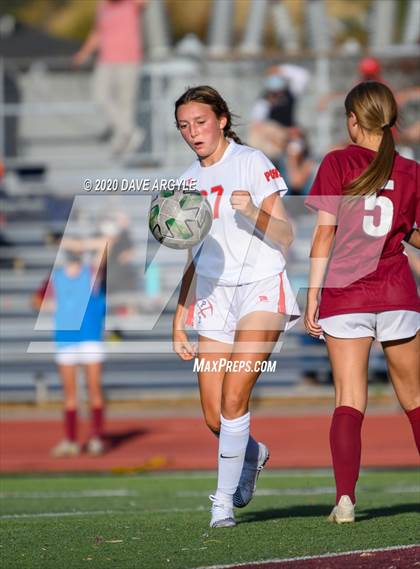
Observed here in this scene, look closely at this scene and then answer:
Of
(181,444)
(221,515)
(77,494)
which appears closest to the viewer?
(221,515)

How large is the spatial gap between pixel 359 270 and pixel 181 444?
7.62 meters

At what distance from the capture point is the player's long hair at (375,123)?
20.2 feet

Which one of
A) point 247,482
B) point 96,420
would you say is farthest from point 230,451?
point 96,420

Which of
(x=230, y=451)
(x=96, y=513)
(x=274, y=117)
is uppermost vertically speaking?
(x=230, y=451)

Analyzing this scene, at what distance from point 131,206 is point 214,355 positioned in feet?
A: 38.0

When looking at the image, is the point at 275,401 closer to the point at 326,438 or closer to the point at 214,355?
the point at 326,438

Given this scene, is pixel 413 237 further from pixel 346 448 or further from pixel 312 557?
pixel 312 557

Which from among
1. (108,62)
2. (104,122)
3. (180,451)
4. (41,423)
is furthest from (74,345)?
(104,122)

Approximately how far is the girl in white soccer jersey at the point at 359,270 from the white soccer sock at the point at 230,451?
1.55 feet

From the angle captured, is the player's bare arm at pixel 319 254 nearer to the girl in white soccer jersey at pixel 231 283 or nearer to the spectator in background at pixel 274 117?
the girl in white soccer jersey at pixel 231 283

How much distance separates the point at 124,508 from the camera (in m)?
8.73

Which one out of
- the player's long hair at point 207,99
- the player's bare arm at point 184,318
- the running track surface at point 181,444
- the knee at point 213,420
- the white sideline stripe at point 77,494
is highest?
Result: the player's long hair at point 207,99

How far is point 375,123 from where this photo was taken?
6305 millimetres

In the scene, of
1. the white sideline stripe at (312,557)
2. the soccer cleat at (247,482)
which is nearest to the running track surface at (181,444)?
the soccer cleat at (247,482)
